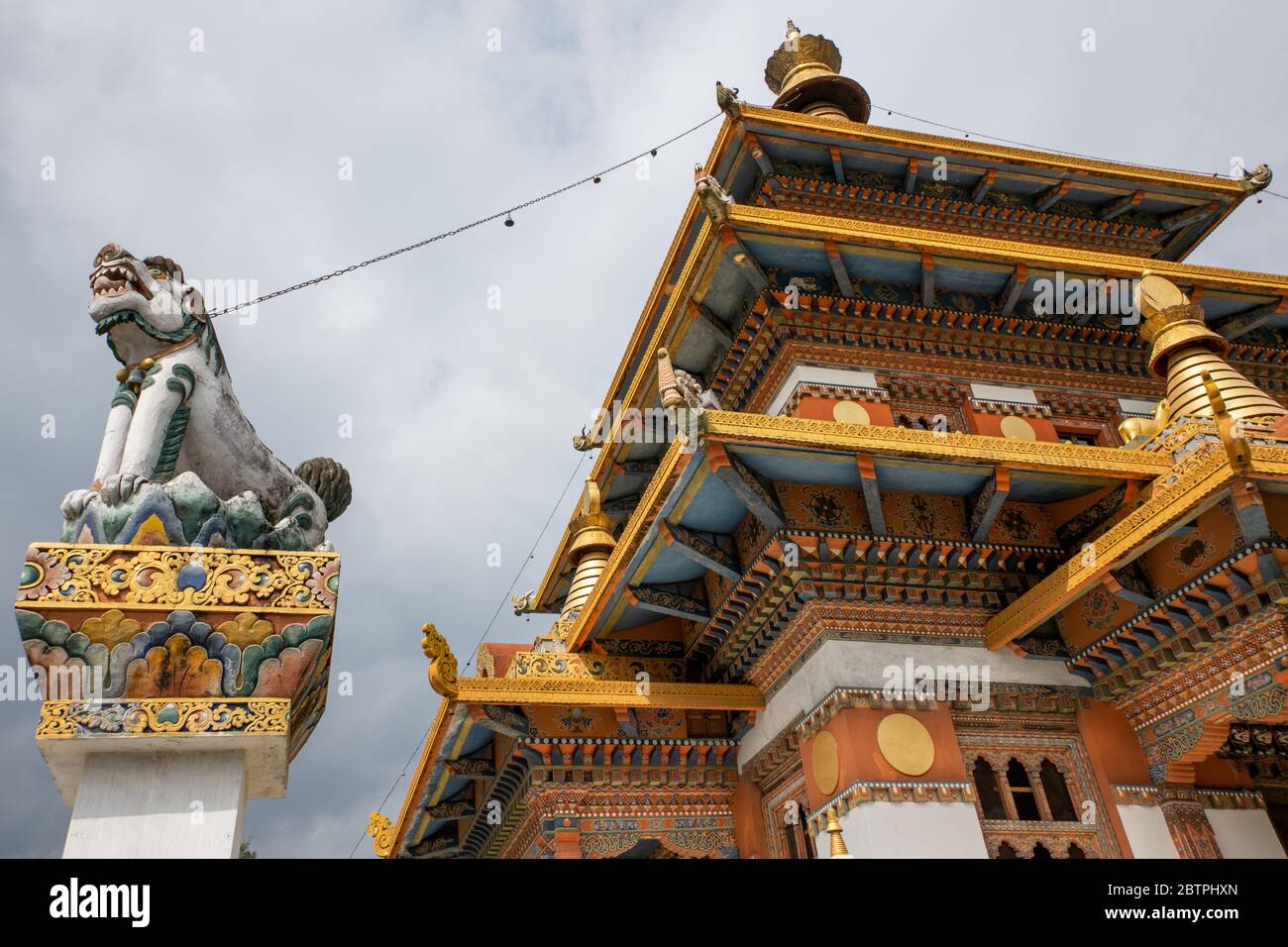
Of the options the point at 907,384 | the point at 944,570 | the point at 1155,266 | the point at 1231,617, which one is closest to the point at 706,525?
the point at 944,570

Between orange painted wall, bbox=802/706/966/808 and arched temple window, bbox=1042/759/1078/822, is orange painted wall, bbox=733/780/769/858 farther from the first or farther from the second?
arched temple window, bbox=1042/759/1078/822

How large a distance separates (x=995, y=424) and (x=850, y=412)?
214 cm

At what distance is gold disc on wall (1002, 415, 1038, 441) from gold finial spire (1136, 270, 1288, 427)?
1631 mm

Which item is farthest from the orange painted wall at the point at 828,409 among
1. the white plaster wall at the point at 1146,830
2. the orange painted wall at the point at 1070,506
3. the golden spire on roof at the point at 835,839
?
the golden spire on roof at the point at 835,839

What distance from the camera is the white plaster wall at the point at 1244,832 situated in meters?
9.41

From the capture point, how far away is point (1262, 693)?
8.45m

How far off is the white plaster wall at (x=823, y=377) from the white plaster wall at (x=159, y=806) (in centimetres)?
969

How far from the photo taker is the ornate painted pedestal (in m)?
3.22

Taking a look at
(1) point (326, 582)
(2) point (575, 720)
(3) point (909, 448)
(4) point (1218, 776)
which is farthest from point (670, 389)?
(4) point (1218, 776)

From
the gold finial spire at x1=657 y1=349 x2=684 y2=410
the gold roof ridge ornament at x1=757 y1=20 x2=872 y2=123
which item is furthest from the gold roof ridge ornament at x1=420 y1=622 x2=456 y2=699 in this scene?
the gold roof ridge ornament at x1=757 y1=20 x2=872 y2=123

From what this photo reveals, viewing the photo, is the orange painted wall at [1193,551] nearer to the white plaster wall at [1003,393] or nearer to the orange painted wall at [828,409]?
the orange painted wall at [828,409]

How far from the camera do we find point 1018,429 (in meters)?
12.4
